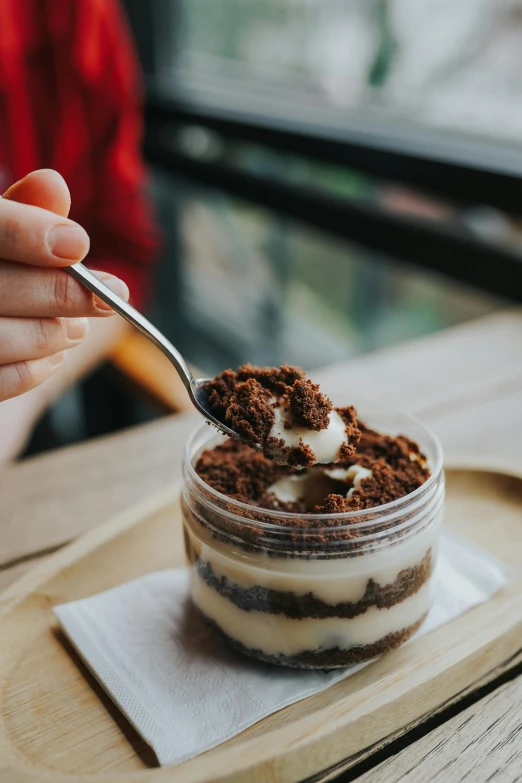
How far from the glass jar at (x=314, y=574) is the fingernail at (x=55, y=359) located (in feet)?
0.62

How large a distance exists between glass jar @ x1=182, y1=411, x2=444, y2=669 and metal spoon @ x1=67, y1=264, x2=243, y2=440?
0.07 metres

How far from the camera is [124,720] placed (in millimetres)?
615

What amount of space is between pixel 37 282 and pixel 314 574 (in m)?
0.35

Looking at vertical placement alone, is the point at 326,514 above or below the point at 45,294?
below

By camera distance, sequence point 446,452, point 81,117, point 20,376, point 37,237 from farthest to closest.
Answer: point 81,117
point 446,452
point 20,376
point 37,237

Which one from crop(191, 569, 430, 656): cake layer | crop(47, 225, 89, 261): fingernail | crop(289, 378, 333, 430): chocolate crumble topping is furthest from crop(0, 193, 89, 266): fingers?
crop(191, 569, 430, 656): cake layer

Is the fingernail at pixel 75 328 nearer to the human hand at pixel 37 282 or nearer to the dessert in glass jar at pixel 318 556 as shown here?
the human hand at pixel 37 282

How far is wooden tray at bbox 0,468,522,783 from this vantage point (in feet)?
1.81

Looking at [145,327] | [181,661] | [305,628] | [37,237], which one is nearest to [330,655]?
[305,628]

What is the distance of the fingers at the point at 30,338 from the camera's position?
651mm

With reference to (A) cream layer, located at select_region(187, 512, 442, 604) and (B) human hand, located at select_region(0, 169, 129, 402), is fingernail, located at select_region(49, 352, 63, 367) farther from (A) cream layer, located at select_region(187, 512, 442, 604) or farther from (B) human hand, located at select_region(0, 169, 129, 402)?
(A) cream layer, located at select_region(187, 512, 442, 604)

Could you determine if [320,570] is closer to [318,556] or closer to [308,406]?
[318,556]

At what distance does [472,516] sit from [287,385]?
38 cm

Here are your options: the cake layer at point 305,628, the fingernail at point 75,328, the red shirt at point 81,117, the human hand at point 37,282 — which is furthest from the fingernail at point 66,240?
the red shirt at point 81,117
